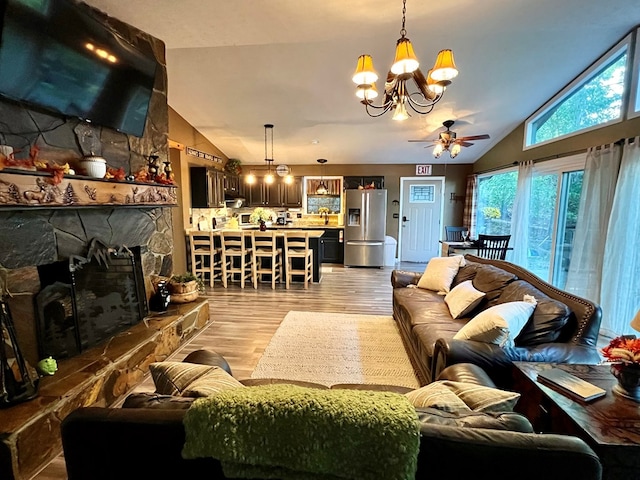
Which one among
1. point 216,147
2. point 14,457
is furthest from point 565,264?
point 216,147

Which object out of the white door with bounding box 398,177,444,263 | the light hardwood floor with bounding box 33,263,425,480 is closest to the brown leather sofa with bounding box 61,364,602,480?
the light hardwood floor with bounding box 33,263,425,480

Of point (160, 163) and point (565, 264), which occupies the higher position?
point (160, 163)

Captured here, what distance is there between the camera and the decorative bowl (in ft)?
7.81

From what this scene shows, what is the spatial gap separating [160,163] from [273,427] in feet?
10.8

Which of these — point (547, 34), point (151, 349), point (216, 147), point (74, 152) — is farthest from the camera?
point (216, 147)

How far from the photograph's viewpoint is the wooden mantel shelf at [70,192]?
5.93 feet

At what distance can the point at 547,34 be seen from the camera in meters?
3.30

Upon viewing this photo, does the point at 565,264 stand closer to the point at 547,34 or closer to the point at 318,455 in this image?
the point at 547,34

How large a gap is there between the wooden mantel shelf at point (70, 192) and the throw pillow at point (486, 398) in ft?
8.37

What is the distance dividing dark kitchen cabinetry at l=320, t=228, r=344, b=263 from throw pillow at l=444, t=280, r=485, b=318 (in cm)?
449

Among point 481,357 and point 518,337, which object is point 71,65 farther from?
point 518,337

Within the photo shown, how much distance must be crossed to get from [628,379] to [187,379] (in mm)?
1948

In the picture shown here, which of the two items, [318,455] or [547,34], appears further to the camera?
[547,34]

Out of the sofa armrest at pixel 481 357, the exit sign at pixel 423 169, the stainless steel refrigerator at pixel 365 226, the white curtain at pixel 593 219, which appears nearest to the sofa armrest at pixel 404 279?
the white curtain at pixel 593 219
